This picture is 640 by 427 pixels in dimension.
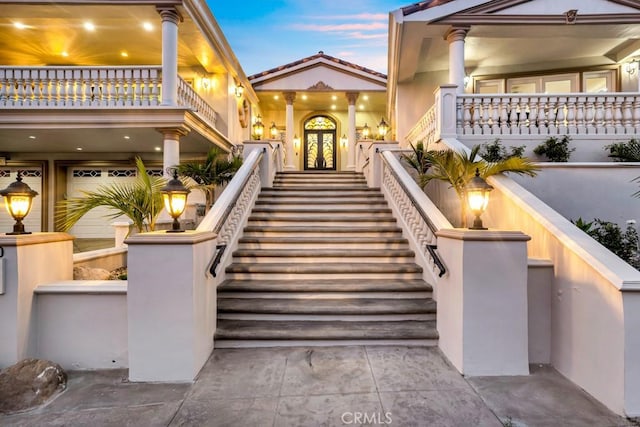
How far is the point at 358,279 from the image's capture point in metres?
4.21

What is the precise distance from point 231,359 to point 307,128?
1226 centimetres

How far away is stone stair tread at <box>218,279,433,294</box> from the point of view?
3.88 m

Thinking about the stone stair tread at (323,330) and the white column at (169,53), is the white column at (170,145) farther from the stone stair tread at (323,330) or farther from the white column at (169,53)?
the stone stair tread at (323,330)

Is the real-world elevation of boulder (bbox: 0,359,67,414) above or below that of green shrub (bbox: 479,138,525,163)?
below

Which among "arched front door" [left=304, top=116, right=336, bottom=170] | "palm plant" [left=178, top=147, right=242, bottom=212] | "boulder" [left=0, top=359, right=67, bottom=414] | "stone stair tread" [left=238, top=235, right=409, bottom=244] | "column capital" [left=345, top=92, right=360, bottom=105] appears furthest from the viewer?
"arched front door" [left=304, top=116, right=336, bottom=170]

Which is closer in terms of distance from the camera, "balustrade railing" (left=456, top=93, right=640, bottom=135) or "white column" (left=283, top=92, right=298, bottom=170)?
"balustrade railing" (left=456, top=93, right=640, bottom=135)

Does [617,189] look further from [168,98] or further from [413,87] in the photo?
[168,98]

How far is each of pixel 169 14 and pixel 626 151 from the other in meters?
9.16

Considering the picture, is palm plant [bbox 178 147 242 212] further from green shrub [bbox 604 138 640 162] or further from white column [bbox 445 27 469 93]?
green shrub [bbox 604 138 640 162]

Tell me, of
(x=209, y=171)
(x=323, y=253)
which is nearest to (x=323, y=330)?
(x=323, y=253)

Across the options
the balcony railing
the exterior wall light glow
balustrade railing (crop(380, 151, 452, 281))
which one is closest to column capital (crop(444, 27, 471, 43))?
balustrade railing (crop(380, 151, 452, 281))

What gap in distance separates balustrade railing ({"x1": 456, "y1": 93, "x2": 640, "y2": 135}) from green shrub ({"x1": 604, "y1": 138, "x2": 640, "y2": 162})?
45 cm

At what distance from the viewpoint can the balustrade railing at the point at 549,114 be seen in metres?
5.92

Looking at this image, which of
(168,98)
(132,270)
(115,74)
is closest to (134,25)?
(115,74)
